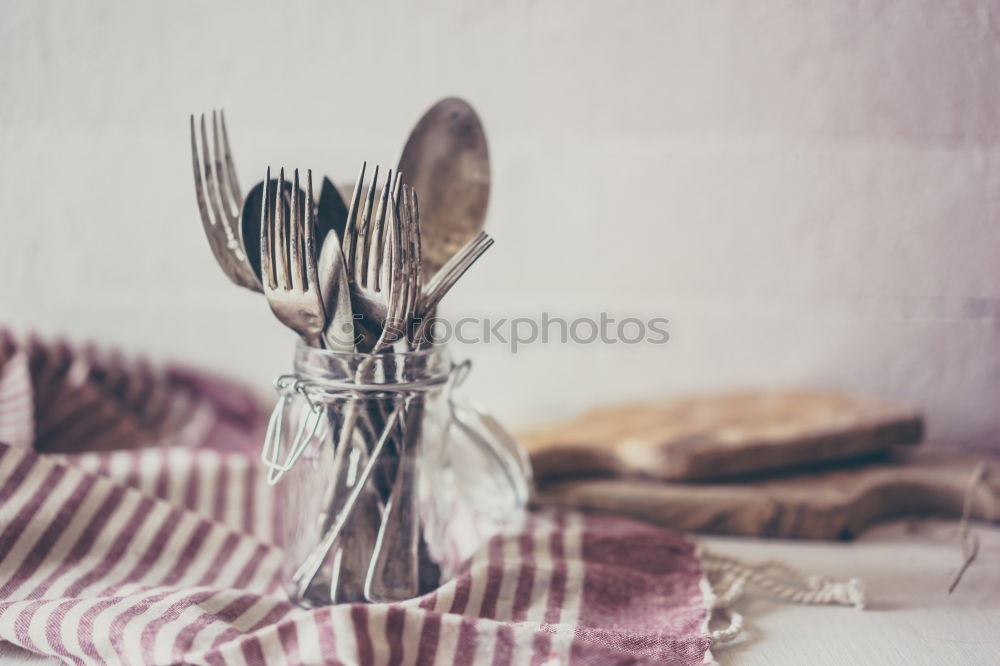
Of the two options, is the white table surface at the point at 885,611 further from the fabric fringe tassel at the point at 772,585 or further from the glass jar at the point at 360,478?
the glass jar at the point at 360,478

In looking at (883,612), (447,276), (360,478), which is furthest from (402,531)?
(883,612)

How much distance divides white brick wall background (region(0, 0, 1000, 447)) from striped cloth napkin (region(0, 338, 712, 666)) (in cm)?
19

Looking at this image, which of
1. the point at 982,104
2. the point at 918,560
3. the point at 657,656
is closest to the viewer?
the point at 657,656

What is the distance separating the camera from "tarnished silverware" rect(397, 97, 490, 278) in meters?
0.49

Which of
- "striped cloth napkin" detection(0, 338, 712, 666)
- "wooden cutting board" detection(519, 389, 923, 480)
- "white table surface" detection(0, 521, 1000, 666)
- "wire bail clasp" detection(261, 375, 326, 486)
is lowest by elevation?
"white table surface" detection(0, 521, 1000, 666)

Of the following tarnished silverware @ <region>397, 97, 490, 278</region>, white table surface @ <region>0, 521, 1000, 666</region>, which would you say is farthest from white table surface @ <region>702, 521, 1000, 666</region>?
tarnished silverware @ <region>397, 97, 490, 278</region>

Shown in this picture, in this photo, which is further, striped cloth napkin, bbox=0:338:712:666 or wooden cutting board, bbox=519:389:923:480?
wooden cutting board, bbox=519:389:923:480

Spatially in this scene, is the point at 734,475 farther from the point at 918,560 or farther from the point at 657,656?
the point at 657,656

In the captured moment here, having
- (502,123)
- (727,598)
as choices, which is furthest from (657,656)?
(502,123)

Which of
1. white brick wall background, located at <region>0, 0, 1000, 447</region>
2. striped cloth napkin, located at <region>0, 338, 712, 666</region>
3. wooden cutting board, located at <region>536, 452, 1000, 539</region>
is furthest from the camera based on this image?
white brick wall background, located at <region>0, 0, 1000, 447</region>

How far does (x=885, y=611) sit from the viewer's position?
48 centimetres

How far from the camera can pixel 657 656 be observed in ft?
1.35

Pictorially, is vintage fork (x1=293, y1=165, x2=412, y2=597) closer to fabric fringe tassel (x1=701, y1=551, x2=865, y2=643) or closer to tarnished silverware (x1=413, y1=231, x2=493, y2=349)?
tarnished silverware (x1=413, y1=231, x2=493, y2=349)

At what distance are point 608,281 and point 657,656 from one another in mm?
411
